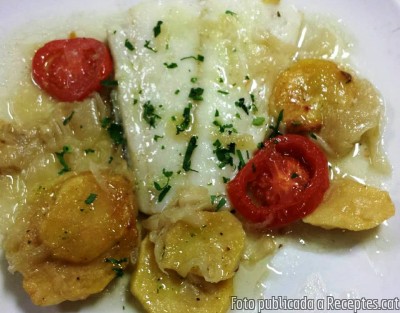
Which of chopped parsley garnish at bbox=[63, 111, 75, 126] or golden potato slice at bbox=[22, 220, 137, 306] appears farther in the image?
chopped parsley garnish at bbox=[63, 111, 75, 126]

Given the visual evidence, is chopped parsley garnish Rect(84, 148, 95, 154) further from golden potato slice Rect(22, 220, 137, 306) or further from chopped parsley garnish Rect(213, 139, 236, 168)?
chopped parsley garnish Rect(213, 139, 236, 168)

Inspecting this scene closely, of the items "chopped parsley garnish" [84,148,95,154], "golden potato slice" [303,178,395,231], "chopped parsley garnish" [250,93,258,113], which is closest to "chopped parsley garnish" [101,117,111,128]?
"chopped parsley garnish" [84,148,95,154]

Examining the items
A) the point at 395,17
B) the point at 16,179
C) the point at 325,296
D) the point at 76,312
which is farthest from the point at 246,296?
the point at 395,17

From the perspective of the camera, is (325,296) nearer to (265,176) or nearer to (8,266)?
(265,176)

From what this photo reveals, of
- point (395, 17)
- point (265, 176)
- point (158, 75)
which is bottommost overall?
point (265, 176)

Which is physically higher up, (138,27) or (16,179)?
(138,27)

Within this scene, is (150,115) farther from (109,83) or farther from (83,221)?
(83,221)
